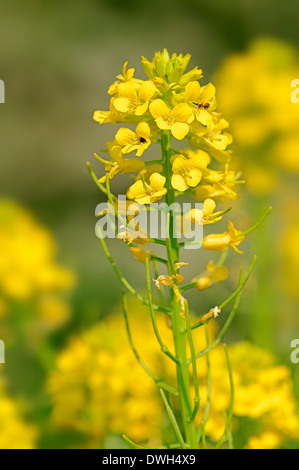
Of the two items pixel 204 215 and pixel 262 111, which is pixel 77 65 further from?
pixel 204 215

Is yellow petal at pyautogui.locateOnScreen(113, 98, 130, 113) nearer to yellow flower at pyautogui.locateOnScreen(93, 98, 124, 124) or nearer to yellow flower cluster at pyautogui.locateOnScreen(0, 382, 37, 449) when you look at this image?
yellow flower at pyautogui.locateOnScreen(93, 98, 124, 124)

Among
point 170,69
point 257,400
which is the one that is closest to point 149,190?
point 170,69

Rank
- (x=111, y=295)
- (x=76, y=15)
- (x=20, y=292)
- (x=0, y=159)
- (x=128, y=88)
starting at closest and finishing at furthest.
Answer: (x=128, y=88) < (x=20, y=292) < (x=111, y=295) < (x=0, y=159) < (x=76, y=15)

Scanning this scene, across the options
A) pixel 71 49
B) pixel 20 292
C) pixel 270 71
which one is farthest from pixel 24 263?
pixel 71 49

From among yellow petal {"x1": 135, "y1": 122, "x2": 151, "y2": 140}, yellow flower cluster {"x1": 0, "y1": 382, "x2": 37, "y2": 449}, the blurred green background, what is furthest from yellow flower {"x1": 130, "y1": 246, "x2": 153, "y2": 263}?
→ the blurred green background
